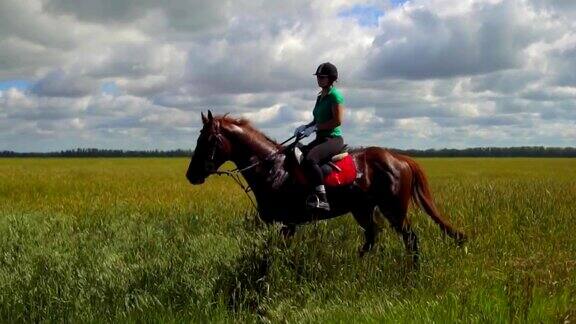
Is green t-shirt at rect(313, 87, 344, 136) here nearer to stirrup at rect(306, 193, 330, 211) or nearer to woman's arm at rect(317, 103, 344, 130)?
Result: woman's arm at rect(317, 103, 344, 130)

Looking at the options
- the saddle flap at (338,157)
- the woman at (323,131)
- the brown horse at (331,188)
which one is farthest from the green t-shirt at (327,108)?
the brown horse at (331,188)

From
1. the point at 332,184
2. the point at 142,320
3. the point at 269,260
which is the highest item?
the point at 332,184

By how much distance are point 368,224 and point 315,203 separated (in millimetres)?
1135

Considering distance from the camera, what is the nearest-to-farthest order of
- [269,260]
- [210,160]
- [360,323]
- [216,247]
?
[360,323] → [269,260] → [210,160] → [216,247]

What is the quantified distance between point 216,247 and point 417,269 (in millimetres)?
2943

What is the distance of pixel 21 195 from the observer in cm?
1756


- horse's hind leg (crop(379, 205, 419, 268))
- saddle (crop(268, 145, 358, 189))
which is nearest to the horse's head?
saddle (crop(268, 145, 358, 189))

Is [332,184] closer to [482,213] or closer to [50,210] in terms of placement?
[482,213]

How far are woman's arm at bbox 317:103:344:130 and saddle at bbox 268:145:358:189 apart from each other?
53 centimetres

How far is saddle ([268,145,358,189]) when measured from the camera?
27.0 feet

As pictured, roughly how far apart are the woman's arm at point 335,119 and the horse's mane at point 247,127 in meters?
0.88

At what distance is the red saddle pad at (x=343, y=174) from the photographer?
27.5 feet

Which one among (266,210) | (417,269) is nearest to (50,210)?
(266,210)

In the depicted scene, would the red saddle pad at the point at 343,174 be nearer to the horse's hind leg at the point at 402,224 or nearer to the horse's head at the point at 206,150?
the horse's hind leg at the point at 402,224
